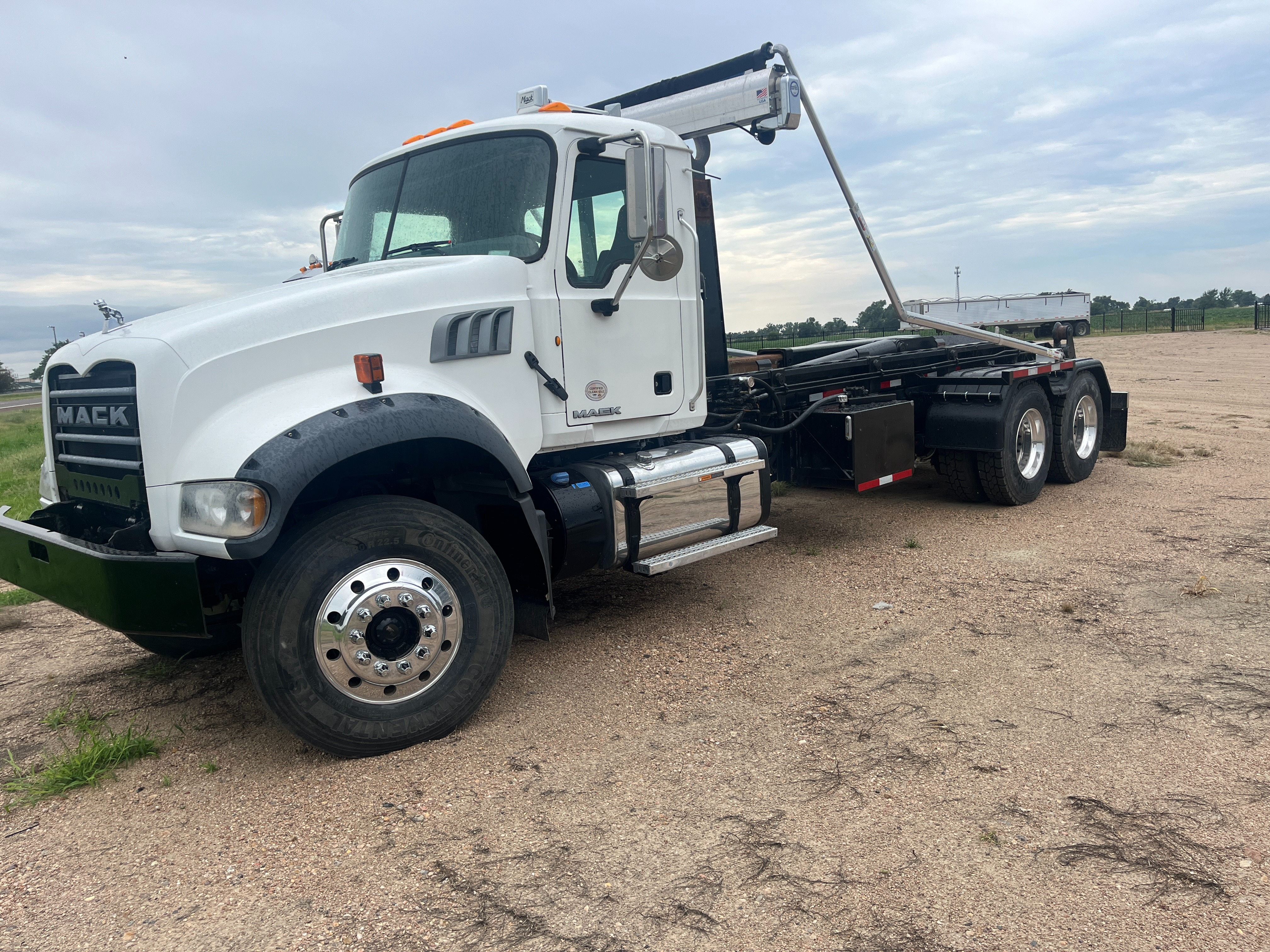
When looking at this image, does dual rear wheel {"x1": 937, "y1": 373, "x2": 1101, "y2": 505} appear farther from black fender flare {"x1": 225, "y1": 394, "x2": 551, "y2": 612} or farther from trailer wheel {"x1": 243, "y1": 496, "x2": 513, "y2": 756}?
trailer wheel {"x1": 243, "y1": 496, "x2": 513, "y2": 756}

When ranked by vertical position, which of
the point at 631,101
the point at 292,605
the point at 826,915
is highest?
the point at 631,101

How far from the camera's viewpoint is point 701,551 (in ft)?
16.3

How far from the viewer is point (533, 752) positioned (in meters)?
3.70

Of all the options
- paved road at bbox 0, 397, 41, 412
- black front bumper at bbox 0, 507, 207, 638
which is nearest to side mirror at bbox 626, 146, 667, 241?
black front bumper at bbox 0, 507, 207, 638

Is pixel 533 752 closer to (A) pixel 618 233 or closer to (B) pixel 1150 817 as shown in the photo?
(B) pixel 1150 817

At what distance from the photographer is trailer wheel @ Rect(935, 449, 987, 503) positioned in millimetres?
7922

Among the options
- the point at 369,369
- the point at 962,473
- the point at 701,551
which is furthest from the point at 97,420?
the point at 962,473

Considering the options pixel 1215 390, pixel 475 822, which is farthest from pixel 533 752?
pixel 1215 390

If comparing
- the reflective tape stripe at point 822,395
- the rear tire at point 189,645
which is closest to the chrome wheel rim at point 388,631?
the rear tire at point 189,645

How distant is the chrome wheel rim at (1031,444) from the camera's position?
8.09 metres

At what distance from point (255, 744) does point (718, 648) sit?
2360 millimetres

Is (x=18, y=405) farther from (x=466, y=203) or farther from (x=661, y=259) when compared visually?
(x=661, y=259)

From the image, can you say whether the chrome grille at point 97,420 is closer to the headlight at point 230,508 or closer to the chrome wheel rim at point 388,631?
the headlight at point 230,508

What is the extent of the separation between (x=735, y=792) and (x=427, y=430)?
188 cm
